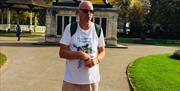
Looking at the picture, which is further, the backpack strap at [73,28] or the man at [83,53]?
the backpack strap at [73,28]

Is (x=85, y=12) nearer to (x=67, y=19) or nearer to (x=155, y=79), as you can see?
(x=155, y=79)

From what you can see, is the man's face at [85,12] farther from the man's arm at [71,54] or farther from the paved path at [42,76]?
the paved path at [42,76]

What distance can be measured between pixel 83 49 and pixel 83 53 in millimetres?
136

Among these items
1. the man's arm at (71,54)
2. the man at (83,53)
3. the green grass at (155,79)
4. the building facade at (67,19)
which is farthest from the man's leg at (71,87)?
the building facade at (67,19)

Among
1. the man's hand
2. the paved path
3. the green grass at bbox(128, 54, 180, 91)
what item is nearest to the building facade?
the paved path

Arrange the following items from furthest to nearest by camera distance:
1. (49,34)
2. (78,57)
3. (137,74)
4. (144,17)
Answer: (144,17), (49,34), (137,74), (78,57)

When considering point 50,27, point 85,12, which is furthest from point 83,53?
point 50,27

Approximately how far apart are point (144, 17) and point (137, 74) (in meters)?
40.0

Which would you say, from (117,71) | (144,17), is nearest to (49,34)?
(117,71)

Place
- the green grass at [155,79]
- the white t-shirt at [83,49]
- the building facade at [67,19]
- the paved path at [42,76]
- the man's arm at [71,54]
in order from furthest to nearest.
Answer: the building facade at [67,19] → the green grass at [155,79] → the paved path at [42,76] → the white t-shirt at [83,49] → the man's arm at [71,54]

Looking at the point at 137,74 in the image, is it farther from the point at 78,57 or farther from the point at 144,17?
the point at 144,17

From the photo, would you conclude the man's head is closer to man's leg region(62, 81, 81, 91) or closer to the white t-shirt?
the white t-shirt

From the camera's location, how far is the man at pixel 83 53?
613 cm

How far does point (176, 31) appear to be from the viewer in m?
58.6
